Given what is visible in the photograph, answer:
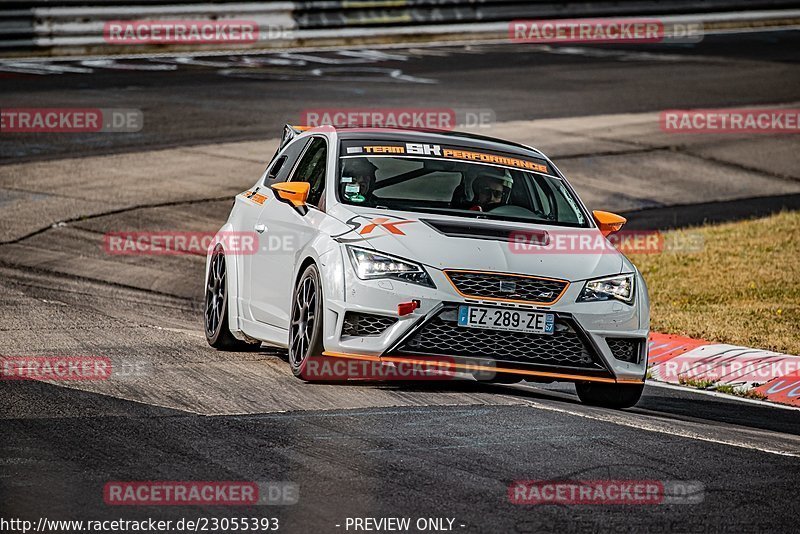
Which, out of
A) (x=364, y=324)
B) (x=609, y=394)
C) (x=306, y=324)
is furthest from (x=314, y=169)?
(x=609, y=394)

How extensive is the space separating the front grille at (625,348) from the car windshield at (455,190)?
3.54ft

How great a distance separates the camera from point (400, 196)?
9.48 metres

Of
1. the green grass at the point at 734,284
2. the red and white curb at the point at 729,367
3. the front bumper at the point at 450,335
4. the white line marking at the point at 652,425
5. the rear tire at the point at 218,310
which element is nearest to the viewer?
the white line marking at the point at 652,425

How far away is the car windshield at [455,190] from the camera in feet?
30.9

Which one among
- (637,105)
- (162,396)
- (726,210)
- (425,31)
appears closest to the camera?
(162,396)

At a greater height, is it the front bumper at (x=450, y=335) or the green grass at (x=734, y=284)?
the front bumper at (x=450, y=335)

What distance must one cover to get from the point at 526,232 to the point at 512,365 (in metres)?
1.04

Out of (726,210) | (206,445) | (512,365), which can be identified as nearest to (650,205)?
(726,210)

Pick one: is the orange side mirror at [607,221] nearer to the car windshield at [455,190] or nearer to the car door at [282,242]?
the car windshield at [455,190]

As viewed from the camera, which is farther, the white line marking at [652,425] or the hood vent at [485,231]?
the hood vent at [485,231]

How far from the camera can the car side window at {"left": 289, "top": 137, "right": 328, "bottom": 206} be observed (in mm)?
9648

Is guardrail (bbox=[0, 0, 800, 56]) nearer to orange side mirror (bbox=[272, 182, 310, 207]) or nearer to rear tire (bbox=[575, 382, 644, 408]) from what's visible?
orange side mirror (bbox=[272, 182, 310, 207])

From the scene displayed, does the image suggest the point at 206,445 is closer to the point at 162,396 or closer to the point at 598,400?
the point at 162,396

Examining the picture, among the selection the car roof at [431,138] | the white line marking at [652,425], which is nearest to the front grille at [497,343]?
the white line marking at [652,425]
